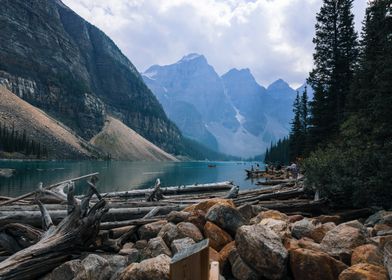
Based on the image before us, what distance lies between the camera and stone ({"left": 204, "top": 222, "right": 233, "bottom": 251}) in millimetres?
8883

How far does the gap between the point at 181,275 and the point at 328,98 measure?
43.2m

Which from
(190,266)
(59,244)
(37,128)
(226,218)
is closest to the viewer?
(190,266)

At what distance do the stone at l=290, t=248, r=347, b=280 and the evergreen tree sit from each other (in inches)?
1407

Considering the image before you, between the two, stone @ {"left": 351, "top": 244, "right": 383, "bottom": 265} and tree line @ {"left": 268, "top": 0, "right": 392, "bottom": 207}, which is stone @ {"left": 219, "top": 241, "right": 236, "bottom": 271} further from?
tree line @ {"left": 268, "top": 0, "right": 392, "bottom": 207}

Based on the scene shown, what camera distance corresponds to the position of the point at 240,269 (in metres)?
7.36

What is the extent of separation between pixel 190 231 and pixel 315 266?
352cm

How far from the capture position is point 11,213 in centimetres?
1073

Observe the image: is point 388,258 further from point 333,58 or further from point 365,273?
point 333,58

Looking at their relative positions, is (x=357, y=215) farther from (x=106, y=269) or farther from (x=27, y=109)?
(x=27, y=109)

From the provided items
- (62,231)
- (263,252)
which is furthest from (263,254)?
(62,231)

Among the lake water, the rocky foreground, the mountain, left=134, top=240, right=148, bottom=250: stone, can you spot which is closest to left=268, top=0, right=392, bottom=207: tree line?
the rocky foreground

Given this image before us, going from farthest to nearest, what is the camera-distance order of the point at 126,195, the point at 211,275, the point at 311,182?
the point at 126,195, the point at 311,182, the point at 211,275

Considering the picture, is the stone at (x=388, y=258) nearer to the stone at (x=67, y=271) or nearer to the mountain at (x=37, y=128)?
the stone at (x=67, y=271)

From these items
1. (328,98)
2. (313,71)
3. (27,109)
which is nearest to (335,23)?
(313,71)
